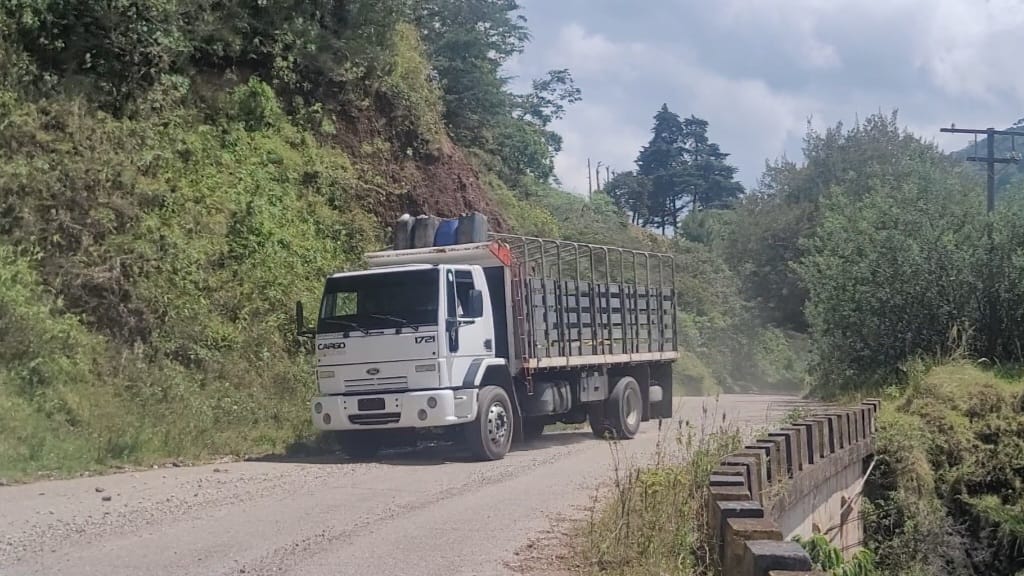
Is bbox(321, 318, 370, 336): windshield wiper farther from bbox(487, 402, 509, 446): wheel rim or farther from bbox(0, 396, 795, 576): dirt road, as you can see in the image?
bbox(487, 402, 509, 446): wheel rim

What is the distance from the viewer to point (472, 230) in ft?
48.0

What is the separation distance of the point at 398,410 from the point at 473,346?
1.34m

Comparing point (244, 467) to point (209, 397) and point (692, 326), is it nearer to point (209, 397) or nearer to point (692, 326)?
point (209, 397)

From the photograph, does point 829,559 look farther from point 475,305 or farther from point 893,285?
point 893,285

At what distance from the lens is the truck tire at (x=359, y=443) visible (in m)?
13.6

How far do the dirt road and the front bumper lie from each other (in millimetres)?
532

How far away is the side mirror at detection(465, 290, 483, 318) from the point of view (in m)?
13.3

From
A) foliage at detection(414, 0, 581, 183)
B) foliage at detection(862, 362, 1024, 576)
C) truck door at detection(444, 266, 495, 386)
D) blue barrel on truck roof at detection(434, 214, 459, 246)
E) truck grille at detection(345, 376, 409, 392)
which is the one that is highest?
foliage at detection(414, 0, 581, 183)

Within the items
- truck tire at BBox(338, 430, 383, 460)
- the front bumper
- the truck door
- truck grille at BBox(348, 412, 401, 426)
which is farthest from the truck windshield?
truck tire at BBox(338, 430, 383, 460)

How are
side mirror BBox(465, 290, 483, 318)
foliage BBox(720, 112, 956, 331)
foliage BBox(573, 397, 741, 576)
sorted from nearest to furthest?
1. foliage BBox(573, 397, 741, 576)
2. side mirror BBox(465, 290, 483, 318)
3. foliage BBox(720, 112, 956, 331)

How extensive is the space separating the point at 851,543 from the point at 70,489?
8.56 meters

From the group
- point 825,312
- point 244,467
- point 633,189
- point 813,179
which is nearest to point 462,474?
point 244,467

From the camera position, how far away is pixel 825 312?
2031 cm

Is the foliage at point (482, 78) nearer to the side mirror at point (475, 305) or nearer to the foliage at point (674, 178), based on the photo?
the side mirror at point (475, 305)
